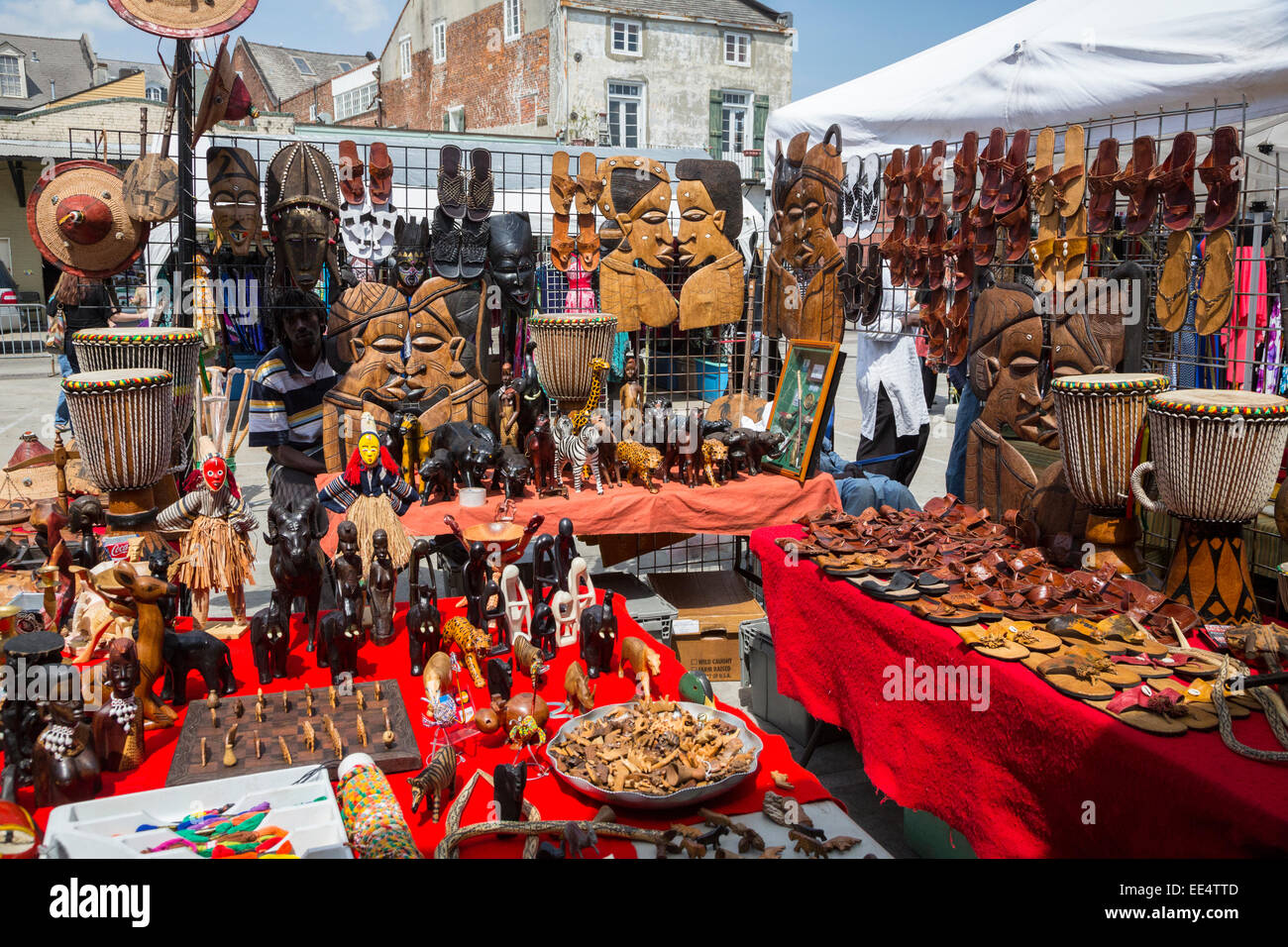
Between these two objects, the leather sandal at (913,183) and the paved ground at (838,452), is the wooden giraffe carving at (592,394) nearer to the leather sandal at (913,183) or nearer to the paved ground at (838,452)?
the paved ground at (838,452)

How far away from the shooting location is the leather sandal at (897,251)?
463 cm

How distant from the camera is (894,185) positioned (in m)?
4.71

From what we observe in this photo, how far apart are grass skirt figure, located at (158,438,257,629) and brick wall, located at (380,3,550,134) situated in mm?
15486

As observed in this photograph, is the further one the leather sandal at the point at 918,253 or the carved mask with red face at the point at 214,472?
the leather sandal at the point at 918,253

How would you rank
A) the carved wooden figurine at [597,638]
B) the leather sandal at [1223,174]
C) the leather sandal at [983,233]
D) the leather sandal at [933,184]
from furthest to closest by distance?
the leather sandal at [933,184] < the leather sandal at [983,233] < the leather sandal at [1223,174] < the carved wooden figurine at [597,638]

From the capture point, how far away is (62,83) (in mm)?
19375

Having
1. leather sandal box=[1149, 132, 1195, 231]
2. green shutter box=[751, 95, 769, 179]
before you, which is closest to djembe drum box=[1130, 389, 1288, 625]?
leather sandal box=[1149, 132, 1195, 231]

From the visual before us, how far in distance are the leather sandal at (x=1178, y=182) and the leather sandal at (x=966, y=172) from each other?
0.95 meters

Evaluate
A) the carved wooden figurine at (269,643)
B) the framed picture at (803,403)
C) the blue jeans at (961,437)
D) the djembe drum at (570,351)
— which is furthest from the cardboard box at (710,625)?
the carved wooden figurine at (269,643)

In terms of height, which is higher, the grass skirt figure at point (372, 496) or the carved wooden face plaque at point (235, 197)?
the carved wooden face plaque at point (235, 197)

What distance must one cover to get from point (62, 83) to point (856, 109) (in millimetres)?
19969

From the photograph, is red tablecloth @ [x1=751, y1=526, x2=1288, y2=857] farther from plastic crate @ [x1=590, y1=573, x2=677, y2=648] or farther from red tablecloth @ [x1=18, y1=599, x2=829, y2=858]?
plastic crate @ [x1=590, y1=573, x2=677, y2=648]

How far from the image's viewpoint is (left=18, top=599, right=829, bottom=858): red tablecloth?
1.95 m
